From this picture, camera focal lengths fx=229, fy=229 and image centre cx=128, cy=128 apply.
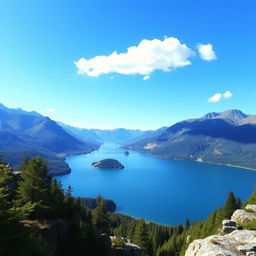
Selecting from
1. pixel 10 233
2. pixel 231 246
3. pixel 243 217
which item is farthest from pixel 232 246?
pixel 10 233

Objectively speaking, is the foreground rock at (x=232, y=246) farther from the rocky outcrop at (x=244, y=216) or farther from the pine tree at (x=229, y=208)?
the pine tree at (x=229, y=208)

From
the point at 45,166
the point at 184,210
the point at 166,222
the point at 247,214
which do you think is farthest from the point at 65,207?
the point at 184,210

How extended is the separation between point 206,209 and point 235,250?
18809cm

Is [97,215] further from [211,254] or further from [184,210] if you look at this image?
[184,210]

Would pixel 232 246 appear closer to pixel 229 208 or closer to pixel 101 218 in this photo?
pixel 229 208

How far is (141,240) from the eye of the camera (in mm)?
66125

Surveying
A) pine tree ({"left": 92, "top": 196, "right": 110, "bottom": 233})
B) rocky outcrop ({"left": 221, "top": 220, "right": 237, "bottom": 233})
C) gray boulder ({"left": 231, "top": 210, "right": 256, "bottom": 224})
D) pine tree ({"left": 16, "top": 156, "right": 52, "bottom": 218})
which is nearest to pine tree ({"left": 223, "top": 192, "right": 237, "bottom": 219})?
gray boulder ({"left": 231, "top": 210, "right": 256, "bottom": 224})

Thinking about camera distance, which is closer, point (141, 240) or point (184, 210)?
point (141, 240)

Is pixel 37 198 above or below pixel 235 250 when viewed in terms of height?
below

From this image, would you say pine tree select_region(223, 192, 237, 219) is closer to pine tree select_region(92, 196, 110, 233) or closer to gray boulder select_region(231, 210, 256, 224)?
gray boulder select_region(231, 210, 256, 224)

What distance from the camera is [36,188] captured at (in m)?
33.8

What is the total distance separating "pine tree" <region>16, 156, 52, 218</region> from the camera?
3394 centimetres

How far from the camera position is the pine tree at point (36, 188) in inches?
1336

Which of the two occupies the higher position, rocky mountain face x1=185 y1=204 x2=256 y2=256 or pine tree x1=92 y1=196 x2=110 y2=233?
rocky mountain face x1=185 y1=204 x2=256 y2=256
